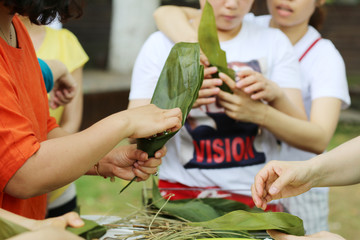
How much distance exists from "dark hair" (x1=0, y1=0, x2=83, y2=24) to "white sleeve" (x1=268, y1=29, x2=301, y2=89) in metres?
0.89

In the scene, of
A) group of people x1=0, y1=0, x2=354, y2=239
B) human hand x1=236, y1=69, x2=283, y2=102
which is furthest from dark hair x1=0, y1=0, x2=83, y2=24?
human hand x1=236, y1=69, x2=283, y2=102

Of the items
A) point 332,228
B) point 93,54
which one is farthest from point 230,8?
point 93,54

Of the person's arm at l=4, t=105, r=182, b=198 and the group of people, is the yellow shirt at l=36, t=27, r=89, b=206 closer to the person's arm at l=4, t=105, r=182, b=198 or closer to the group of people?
the group of people

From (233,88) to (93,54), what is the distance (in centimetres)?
814

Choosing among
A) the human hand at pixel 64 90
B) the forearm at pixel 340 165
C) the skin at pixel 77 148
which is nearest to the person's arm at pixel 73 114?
the human hand at pixel 64 90

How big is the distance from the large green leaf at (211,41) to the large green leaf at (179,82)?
0.57 ft

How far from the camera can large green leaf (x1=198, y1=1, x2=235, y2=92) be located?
5.83 feet

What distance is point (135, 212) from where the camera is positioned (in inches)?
63.9

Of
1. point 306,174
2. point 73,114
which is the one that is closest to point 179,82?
point 306,174

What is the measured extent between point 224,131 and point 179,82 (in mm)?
455

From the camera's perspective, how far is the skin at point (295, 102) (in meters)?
1.94

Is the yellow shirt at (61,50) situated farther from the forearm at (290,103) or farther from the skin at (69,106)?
the forearm at (290,103)

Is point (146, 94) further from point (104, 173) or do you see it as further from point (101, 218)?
point (101, 218)

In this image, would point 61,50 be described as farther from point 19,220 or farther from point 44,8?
point 19,220
